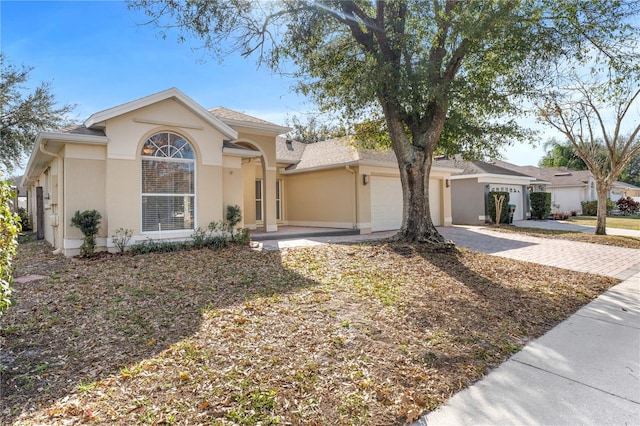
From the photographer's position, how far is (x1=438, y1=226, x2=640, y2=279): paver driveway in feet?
28.3

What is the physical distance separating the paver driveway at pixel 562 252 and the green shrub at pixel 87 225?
1071 centimetres

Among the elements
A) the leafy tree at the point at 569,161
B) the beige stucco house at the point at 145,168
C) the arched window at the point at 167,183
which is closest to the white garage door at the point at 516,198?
the beige stucco house at the point at 145,168

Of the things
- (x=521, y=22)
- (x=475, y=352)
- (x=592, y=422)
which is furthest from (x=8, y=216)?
(x=521, y=22)

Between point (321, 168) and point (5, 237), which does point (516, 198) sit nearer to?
point (321, 168)

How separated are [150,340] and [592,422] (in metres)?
4.28

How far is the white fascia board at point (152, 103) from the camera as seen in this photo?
8867 mm

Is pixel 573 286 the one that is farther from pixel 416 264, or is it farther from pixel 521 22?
pixel 521 22

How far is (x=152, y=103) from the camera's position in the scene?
9328 millimetres

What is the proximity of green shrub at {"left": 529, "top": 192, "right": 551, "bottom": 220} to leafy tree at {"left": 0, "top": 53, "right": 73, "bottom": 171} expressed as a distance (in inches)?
1193

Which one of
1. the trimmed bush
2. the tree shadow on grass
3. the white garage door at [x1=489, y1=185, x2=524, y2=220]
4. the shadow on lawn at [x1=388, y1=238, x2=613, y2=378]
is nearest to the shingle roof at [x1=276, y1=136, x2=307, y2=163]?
the tree shadow on grass

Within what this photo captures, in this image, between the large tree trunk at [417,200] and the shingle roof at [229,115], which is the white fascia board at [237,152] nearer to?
the shingle roof at [229,115]

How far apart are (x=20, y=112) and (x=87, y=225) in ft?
57.5

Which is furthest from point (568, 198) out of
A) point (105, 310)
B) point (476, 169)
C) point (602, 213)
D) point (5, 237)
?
point (5, 237)

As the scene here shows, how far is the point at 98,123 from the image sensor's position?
29.5 feet
